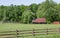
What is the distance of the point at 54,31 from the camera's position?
84.6ft

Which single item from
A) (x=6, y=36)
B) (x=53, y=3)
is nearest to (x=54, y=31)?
(x=6, y=36)

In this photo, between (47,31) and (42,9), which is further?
(42,9)

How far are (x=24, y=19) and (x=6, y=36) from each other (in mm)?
77424

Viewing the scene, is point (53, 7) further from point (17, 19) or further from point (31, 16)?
point (17, 19)

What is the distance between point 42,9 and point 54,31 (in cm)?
7800

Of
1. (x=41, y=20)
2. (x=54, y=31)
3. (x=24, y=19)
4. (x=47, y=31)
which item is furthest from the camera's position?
(x=24, y=19)

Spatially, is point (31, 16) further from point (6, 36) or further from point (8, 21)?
point (6, 36)

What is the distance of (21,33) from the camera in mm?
22641

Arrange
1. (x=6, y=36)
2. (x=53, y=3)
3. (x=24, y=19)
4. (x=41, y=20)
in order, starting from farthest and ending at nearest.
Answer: (x=53, y=3) → (x=24, y=19) → (x=41, y=20) → (x=6, y=36)

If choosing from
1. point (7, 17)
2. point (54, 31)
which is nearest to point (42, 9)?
point (7, 17)

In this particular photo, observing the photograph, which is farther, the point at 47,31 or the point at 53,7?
the point at 53,7

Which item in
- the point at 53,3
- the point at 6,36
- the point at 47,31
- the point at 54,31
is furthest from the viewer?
the point at 53,3

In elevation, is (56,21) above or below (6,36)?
below

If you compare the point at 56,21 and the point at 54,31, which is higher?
the point at 54,31
